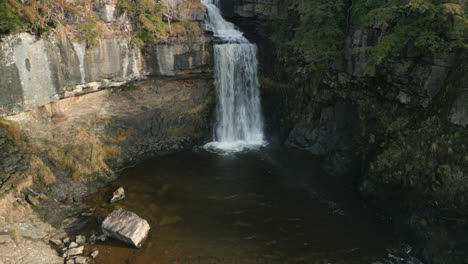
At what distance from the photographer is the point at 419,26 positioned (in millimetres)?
11227

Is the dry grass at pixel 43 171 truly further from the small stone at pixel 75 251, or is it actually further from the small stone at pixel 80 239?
the small stone at pixel 75 251

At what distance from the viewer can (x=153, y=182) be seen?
586 inches

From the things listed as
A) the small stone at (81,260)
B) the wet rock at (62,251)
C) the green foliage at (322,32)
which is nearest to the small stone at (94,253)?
the small stone at (81,260)

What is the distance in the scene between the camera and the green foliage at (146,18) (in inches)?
631

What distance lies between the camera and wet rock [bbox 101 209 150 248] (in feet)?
35.3

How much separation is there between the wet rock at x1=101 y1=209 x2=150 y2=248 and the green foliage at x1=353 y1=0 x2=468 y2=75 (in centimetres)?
943

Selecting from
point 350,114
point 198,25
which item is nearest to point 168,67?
point 198,25

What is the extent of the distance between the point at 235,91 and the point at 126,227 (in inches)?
427

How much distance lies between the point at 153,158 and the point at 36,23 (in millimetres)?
7757

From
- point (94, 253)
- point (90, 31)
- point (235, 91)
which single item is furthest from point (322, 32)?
point (94, 253)

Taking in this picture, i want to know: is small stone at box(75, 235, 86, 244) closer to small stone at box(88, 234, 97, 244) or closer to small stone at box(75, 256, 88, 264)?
small stone at box(88, 234, 97, 244)

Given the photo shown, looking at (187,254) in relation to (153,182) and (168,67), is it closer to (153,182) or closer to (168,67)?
(153,182)

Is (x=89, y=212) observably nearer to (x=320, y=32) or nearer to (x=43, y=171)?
(x=43, y=171)

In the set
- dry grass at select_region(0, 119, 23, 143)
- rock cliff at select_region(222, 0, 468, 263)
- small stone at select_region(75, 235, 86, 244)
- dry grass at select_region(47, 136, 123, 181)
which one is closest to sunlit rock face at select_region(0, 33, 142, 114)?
dry grass at select_region(0, 119, 23, 143)
